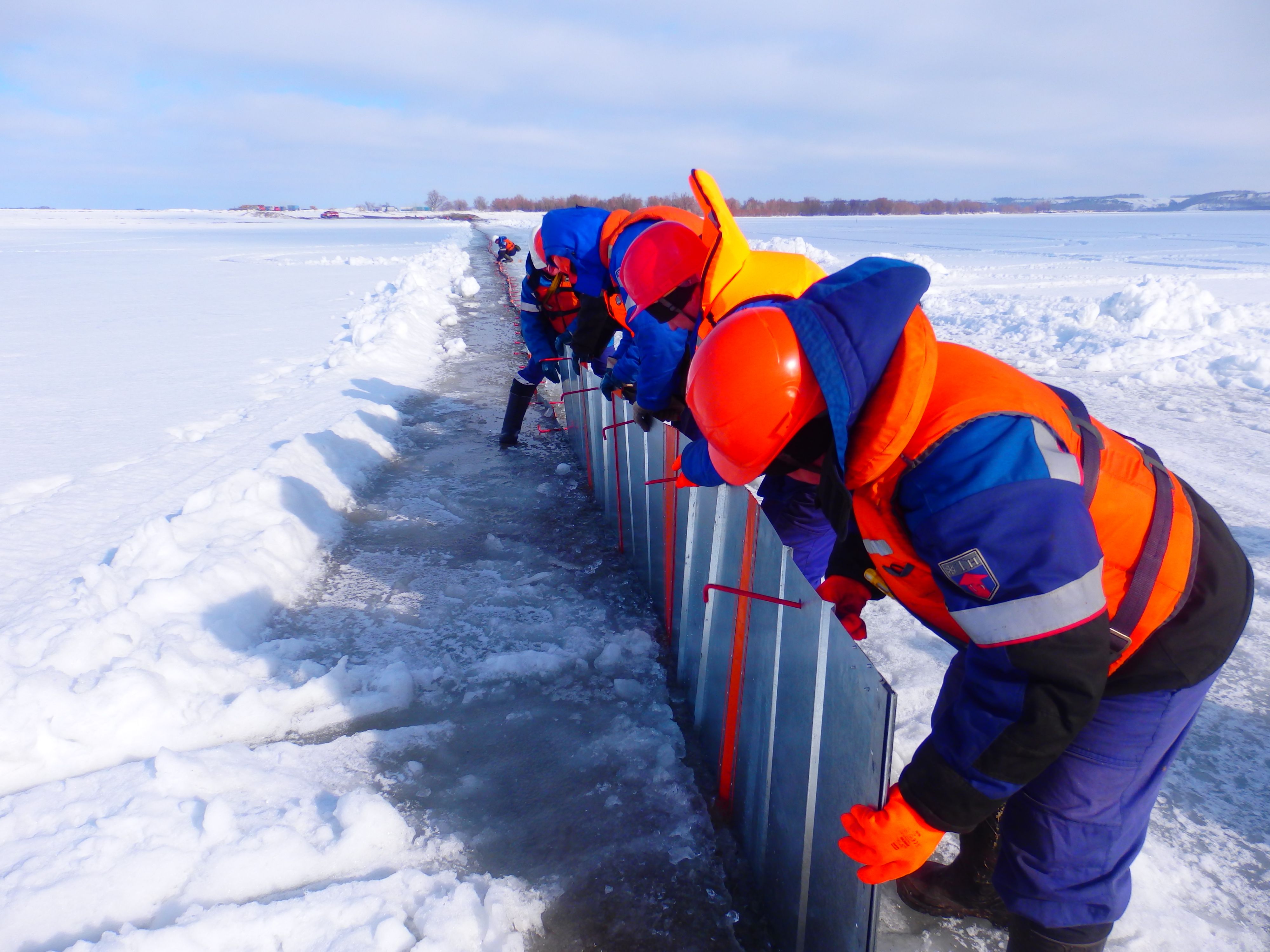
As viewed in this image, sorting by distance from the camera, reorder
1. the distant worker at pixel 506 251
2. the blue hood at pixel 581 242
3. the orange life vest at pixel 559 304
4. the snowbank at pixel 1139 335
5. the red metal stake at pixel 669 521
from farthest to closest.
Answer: the distant worker at pixel 506 251 < the snowbank at pixel 1139 335 < the orange life vest at pixel 559 304 < the blue hood at pixel 581 242 < the red metal stake at pixel 669 521

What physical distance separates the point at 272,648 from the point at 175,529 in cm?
108

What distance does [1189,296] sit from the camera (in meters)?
8.91

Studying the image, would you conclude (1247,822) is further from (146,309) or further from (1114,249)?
(1114,249)

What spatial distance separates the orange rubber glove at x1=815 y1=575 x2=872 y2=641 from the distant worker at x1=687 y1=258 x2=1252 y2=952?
15.8 inches

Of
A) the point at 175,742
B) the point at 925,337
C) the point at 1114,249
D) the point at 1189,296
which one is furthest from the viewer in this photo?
the point at 1114,249

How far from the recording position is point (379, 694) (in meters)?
2.75

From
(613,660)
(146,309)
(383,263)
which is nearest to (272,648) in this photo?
(613,660)

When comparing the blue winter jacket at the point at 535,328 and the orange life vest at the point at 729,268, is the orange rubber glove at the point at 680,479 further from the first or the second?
the blue winter jacket at the point at 535,328

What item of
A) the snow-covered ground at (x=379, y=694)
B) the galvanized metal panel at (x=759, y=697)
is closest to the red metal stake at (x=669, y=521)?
the snow-covered ground at (x=379, y=694)

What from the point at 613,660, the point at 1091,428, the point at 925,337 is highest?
the point at 925,337

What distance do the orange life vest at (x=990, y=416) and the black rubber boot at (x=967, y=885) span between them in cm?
86

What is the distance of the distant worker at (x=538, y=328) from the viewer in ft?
17.5

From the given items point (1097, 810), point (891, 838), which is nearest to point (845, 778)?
point (891, 838)

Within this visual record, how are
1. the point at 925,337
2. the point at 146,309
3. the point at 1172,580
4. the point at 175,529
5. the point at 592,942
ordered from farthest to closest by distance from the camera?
the point at 146,309 → the point at 175,529 → the point at 592,942 → the point at 1172,580 → the point at 925,337
